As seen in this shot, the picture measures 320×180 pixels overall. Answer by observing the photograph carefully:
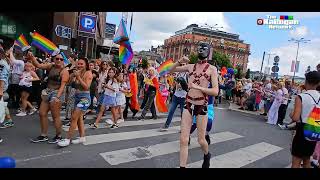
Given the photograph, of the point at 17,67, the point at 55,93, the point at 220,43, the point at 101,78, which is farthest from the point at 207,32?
the point at 55,93

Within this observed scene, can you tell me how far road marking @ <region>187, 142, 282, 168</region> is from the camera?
5555 mm

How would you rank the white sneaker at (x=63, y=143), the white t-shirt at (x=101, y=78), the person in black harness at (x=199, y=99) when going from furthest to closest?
1. the white t-shirt at (x=101, y=78)
2. the white sneaker at (x=63, y=143)
3. the person in black harness at (x=199, y=99)

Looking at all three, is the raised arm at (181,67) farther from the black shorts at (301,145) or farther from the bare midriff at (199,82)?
the black shorts at (301,145)

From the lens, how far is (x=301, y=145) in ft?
13.6

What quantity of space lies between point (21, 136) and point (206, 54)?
4.25m

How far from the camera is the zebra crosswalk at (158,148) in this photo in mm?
5551

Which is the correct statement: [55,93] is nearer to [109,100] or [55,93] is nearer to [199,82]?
[109,100]

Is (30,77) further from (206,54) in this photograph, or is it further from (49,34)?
(49,34)

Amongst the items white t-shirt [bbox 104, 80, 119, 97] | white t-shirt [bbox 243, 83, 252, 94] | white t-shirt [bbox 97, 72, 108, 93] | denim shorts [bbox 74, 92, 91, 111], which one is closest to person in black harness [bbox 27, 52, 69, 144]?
denim shorts [bbox 74, 92, 91, 111]

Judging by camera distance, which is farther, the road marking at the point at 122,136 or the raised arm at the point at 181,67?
the road marking at the point at 122,136

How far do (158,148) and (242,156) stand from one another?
1654 millimetres

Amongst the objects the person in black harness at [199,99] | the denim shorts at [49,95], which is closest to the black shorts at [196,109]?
the person in black harness at [199,99]
